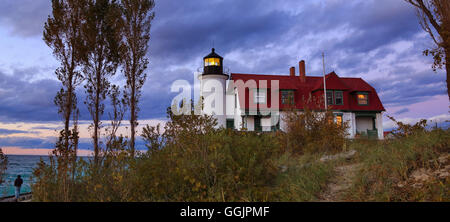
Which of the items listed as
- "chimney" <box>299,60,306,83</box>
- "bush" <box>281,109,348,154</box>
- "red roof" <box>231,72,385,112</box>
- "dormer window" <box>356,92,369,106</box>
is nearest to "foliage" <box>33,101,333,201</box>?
"bush" <box>281,109,348,154</box>

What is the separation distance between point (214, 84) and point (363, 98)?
1549cm

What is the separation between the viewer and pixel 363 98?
27875mm

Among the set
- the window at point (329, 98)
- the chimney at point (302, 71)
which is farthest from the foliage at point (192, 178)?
the chimney at point (302, 71)

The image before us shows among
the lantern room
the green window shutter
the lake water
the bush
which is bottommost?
the lake water

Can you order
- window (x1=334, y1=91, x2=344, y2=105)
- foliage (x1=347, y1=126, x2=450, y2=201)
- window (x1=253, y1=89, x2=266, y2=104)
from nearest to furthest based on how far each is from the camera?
1. foliage (x1=347, y1=126, x2=450, y2=201)
2. window (x1=253, y1=89, x2=266, y2=104)
3. window (x1=334, y1=91, x2=344, y2=105)

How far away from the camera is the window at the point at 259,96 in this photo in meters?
25.4

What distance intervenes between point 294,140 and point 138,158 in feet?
19.0

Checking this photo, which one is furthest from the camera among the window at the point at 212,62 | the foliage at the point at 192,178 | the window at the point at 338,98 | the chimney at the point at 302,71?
the chimney at the point at 302,71

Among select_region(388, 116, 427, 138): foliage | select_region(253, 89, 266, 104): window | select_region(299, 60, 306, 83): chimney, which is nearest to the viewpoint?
select_region(388, 116, 427, 138): foliage

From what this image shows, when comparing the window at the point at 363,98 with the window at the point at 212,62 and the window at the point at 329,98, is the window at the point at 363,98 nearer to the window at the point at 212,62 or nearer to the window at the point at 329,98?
the window at the point at 329,98

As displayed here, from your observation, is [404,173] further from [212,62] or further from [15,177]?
[15,177]

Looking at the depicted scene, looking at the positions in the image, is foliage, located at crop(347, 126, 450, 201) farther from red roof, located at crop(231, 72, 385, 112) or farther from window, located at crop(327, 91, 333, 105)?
window, located at crop(327, 91, 333, 105)

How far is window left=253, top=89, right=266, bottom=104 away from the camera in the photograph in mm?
25359
